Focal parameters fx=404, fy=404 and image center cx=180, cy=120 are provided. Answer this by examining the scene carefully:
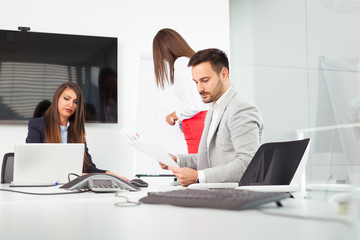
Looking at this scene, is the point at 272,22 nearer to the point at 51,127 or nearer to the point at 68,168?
the point at 51,127

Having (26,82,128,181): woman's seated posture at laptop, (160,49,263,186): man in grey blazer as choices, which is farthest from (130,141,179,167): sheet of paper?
(26,82,128,181): woman's seated posture at laptop

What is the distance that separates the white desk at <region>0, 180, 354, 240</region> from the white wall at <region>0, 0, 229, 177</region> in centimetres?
310

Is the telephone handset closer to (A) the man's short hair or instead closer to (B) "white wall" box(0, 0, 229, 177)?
(A) the man's short hair

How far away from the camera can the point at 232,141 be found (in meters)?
2.08

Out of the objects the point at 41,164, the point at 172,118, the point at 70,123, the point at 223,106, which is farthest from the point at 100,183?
the point at 172,118

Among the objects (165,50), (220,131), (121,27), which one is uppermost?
(121,27)

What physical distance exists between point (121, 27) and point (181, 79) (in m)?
0.96

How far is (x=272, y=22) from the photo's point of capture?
11.5 feet

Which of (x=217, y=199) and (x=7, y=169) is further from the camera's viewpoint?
(x=7, y=169)

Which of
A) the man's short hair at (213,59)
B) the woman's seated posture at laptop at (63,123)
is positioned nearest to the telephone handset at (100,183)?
the man's short hair at (213,59)

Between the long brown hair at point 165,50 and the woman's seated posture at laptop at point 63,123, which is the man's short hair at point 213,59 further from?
the long brown hair at point 165,50

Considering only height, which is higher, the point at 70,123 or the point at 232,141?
the point at 70,123

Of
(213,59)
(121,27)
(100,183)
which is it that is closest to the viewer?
(100,183)

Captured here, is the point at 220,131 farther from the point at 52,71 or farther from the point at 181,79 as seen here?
the point at 52,71
